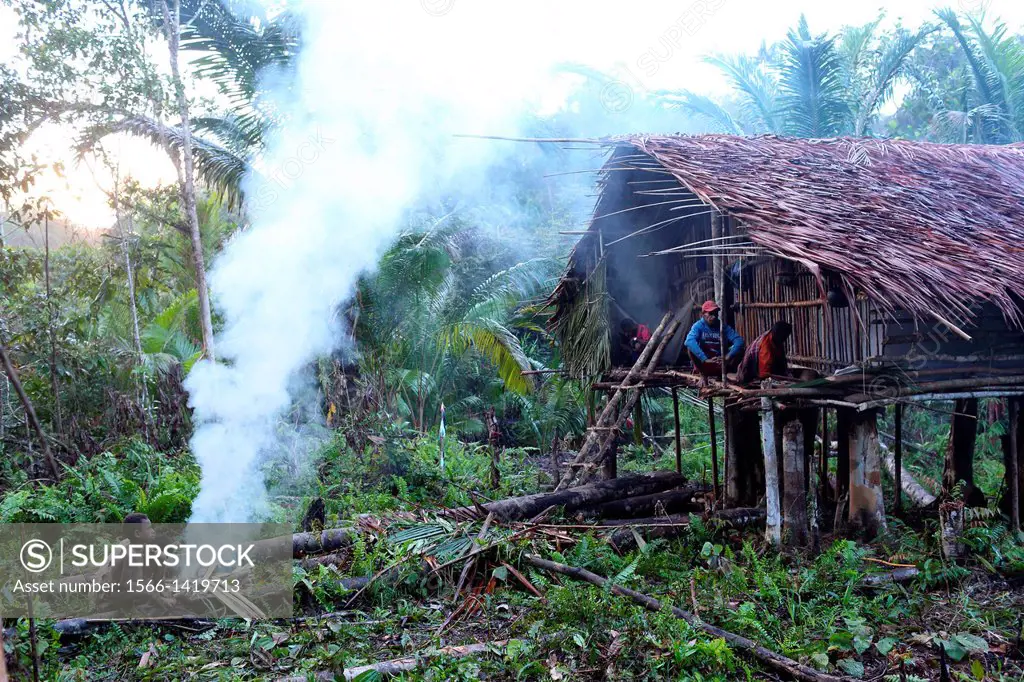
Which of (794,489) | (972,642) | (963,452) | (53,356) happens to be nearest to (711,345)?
(794,489)

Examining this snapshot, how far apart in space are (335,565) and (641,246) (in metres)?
6.46

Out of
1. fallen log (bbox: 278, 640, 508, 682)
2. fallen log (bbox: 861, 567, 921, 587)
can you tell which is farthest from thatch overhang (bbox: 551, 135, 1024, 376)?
fallen log (bbox: 278, 640, 508, 682)

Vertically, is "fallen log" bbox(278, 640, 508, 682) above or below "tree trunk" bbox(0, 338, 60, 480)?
below

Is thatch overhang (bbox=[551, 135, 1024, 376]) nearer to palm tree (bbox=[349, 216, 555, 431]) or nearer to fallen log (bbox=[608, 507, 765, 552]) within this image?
palm tree (bbox=[349, 216, 555, 431])

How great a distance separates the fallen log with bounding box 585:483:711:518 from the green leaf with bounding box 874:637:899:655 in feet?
12.0

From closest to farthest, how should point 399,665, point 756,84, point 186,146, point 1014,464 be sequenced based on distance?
point 399,665, point 1014,464, point 186,146, point 756,84

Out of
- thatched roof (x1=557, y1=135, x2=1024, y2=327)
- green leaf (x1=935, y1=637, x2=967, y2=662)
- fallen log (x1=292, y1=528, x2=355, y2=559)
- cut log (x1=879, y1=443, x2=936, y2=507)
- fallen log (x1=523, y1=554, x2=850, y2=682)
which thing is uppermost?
thatched roof (x1=557, y1=135, x2=1024, y2=327)

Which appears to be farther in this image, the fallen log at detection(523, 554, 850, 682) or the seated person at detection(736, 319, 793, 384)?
the seated person at detection(736, 319, 793, 384)

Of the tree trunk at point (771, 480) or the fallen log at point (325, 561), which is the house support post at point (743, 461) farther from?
the fallen log at point (325, 561)

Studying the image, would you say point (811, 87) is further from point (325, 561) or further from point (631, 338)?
point (325, 561)

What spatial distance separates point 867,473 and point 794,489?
0.81 meters

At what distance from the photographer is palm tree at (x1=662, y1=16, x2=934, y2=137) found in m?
17.1

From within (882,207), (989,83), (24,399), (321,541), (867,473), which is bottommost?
(321,541)

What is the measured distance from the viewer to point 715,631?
594 cm
